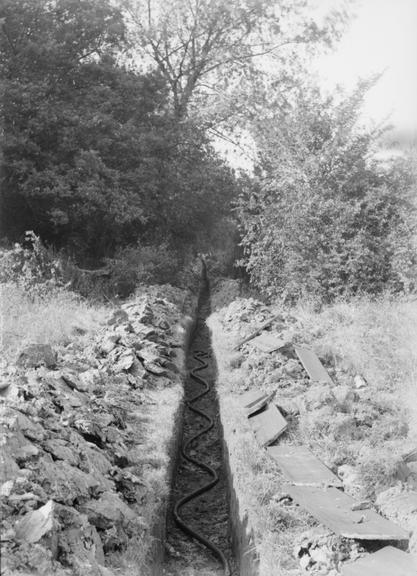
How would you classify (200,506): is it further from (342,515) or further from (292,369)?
(292,369)

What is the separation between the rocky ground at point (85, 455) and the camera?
11.5 ft

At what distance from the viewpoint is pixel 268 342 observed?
9938mm

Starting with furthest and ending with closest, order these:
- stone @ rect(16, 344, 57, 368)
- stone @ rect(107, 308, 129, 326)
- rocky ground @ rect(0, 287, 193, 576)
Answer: stone @ rect(107, 308, 129, 326), stone @ rect(16, 344, 57, 368), rocky ground @ rect(0, 287, 193, 576)

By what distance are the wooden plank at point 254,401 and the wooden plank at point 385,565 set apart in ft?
10.9

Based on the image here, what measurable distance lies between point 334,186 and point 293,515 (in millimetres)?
9867

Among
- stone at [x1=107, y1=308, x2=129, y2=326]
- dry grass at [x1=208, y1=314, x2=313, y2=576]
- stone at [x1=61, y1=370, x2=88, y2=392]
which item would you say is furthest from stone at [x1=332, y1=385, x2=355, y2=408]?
stone at [x1=107, y1=308, x2=129, y2=326]

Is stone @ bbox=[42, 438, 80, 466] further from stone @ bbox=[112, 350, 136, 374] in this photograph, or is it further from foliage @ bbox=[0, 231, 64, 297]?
foliage @ bbox=[0, 231, 64, 297]

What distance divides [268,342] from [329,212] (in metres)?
4.53

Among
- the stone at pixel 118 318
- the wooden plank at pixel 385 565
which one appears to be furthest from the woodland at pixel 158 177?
the wooden plank at pixel 385 565

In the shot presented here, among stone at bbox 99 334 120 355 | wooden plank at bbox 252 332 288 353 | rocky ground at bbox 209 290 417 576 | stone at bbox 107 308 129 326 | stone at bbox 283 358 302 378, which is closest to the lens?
rocky ground at bbox 209 290 417 576

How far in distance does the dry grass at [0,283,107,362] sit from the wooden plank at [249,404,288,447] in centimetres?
322

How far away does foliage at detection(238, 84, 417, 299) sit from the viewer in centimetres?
1275

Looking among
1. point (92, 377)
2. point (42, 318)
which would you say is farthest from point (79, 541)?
point (42, 318)

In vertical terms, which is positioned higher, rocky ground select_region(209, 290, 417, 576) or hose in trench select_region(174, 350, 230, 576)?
rocky ground select_region(209, 290, 417, 576)
